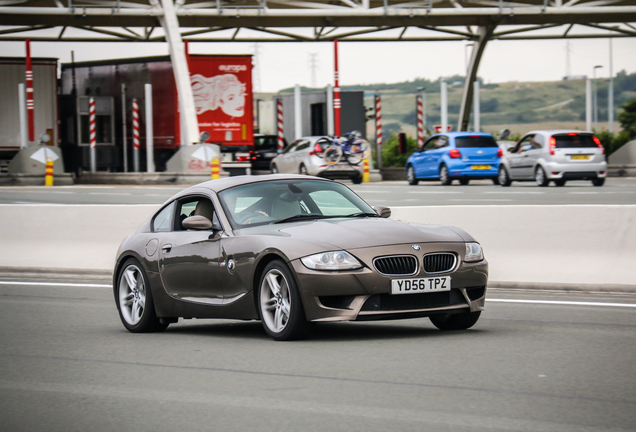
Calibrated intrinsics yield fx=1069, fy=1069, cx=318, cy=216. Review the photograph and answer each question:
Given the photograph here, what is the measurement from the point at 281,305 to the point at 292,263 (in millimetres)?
409

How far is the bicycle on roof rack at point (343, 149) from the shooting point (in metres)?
30.9

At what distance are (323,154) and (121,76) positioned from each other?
26.1ft

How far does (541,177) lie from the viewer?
1129 inches

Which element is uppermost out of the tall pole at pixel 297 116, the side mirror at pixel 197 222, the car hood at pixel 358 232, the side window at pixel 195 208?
the tall pole at pixel 297 116

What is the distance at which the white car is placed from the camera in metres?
30.7

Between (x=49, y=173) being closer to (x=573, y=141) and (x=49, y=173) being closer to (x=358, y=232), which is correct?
(x=573, y=141)

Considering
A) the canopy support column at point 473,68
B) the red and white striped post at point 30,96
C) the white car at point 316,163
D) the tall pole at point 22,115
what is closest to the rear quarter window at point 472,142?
the white car at point 316,163

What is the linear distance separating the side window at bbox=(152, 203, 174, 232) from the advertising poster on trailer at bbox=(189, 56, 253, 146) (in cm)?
2447

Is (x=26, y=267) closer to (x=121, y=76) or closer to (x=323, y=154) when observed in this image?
(x=323, y=154)

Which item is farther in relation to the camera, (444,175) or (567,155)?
(444,175)

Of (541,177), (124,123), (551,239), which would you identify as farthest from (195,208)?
(124,123)

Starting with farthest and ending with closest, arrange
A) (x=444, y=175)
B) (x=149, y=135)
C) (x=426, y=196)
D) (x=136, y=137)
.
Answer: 1. (x=136, y=137)
2. (x=149, y=135)
3. (x=444, y=175)
4. (x=426, y=196)

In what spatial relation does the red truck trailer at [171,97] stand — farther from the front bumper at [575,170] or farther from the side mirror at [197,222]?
the side mirror at [197,222]

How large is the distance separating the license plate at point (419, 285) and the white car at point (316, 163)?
22750 mm
